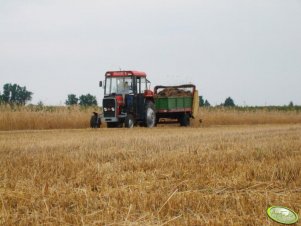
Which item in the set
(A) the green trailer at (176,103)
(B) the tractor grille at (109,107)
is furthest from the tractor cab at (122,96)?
(A) the green trailer at (176,103)

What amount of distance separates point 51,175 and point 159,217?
2219 mm

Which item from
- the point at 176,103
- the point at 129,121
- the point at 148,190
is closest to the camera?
the point at 148,190

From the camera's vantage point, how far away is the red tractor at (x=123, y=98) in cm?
1899

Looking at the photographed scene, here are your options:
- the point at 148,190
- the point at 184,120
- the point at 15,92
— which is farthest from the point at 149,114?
the point at 15,92

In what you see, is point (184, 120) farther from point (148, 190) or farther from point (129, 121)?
point (148, 190)

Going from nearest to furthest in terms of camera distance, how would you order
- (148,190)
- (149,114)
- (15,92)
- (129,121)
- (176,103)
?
(148,190)
(129,121)
(149,114)
(176,103)
(15,92)

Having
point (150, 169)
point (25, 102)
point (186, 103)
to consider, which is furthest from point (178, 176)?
point (25, 102)

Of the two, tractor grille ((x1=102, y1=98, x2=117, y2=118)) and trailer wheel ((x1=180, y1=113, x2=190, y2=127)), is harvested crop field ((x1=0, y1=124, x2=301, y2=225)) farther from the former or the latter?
trailer wheel ((x1=180, y1=113, x2=190, y2=127))

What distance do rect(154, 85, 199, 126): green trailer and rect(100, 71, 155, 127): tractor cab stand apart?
8.85 ft

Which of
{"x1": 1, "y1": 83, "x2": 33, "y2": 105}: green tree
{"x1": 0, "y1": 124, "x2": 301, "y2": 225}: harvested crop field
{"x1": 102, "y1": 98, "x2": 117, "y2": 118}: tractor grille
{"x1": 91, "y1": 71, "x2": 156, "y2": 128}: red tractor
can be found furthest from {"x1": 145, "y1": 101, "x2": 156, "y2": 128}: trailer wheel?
{"x1": 1, "y1": 83, "x2": 33, "y2": 105}: green tree

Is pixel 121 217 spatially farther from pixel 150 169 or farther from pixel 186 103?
pixel 186 103

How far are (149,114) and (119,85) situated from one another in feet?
6.47

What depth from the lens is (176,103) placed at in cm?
2280

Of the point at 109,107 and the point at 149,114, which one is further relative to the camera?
the point at 149,114
